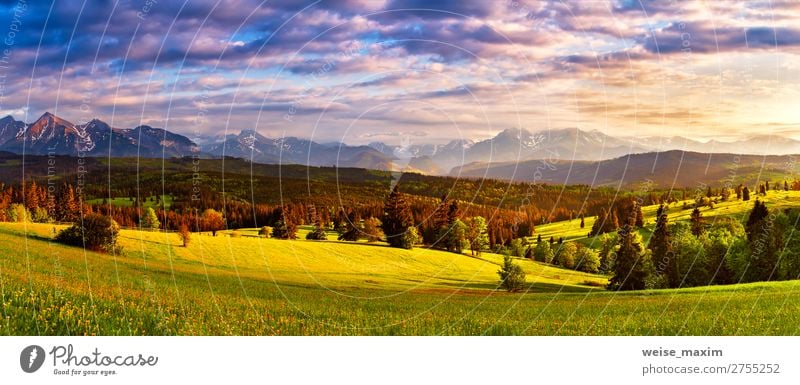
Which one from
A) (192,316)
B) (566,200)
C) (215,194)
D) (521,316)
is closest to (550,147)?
Answer: (521,316)

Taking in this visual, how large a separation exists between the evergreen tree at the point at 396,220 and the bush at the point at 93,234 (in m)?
21.2

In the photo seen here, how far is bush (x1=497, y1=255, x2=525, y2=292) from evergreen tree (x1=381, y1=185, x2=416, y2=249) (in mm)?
9524

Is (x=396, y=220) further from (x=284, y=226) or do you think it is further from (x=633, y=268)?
(x=633, y=268)

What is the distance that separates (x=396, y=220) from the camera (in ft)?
162

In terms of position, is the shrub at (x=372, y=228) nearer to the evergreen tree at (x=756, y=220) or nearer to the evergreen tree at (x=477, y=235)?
the evergreen tree at (x=477, y=235)

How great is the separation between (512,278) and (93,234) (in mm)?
35018

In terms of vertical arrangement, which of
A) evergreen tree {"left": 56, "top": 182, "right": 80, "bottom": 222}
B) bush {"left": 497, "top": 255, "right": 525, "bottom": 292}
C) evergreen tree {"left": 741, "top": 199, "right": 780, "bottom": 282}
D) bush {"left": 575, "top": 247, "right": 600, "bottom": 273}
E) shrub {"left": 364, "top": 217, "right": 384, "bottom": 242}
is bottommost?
bush {"left": 575, "top": 247, "right": 600, "bottom": 273}

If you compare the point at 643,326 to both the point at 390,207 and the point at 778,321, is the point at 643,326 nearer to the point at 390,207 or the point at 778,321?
the point at 778,321

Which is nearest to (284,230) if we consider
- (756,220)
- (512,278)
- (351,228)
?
(351,228)

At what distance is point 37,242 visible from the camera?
1922 inches

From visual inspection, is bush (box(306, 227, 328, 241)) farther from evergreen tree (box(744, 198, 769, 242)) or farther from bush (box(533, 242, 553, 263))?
evergreen tree (box(744, 198, 769, 242))

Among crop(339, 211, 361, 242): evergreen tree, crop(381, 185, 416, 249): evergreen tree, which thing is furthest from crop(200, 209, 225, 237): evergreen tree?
crop(381, 185, 416, 249): evergreen tree

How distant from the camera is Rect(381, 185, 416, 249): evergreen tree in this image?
4709cm

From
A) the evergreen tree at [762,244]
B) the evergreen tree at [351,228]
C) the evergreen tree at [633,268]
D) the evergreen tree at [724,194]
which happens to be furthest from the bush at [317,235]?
the evergreen tree at [724,194]
